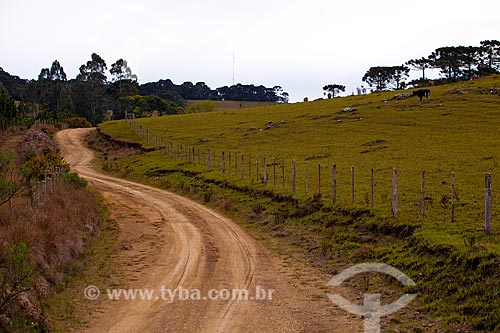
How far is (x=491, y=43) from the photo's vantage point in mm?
107875

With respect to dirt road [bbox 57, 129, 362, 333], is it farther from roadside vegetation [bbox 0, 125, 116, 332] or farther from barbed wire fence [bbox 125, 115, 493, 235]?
barbed wire fence [bbox 125, 115, 493, 235]

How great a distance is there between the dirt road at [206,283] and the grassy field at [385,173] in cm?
239

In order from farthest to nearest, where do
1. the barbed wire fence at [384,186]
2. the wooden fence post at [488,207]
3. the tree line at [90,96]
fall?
1. the tree line at [90,96]
2. the barbed wire fence at [384,186]
3. the wooden fence post at [488,207]

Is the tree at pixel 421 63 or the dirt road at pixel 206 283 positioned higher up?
the tree at pixel 421 63

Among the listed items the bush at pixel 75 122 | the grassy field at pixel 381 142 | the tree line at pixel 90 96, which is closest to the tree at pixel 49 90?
the tree line at pixel 90 96

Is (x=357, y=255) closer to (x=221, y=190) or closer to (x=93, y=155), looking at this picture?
(x=221, y=190)

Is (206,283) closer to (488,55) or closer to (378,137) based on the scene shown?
(378,137)

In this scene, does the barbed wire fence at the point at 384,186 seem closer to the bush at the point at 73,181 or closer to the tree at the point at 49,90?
the bush at the point at 73,181

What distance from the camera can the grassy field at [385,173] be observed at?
13.3 meters

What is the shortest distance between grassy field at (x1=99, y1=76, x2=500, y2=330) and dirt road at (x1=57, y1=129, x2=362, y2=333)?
2.39 m

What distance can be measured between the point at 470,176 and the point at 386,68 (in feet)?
342

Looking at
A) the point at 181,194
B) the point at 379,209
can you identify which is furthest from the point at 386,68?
the point at 379,209

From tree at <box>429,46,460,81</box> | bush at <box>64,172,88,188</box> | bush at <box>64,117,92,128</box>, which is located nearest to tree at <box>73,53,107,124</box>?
bush at <box>64,117,92,128</box>

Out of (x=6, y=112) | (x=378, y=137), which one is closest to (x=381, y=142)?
(x=378, y=137)
